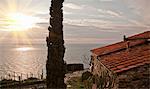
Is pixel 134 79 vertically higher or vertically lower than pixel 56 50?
lower

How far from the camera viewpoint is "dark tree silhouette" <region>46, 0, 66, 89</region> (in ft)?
70.4

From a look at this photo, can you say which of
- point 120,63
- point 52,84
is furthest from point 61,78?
point 120,63

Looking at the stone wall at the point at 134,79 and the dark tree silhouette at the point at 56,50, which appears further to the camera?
the dark tree silhouette at the point at 56,50

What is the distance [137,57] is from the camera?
17.5 meters

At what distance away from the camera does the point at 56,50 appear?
70.8 feet

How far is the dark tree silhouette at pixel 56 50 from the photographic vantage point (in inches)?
845

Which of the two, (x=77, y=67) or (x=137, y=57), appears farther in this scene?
(x=77, y=67)

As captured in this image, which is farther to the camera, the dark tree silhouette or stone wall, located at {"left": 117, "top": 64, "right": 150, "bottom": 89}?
the dark tree silhouette

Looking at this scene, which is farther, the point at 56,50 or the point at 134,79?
the point at 56,50

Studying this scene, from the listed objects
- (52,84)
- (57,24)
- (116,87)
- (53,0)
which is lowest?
(52,84)

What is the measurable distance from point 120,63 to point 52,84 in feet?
23.2

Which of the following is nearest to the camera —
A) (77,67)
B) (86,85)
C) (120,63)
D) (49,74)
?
(120,63)

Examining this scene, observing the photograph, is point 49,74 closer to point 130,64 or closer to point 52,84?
point 52,84

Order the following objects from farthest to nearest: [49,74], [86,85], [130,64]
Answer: [86,85]
[49,74]
[130,64]
